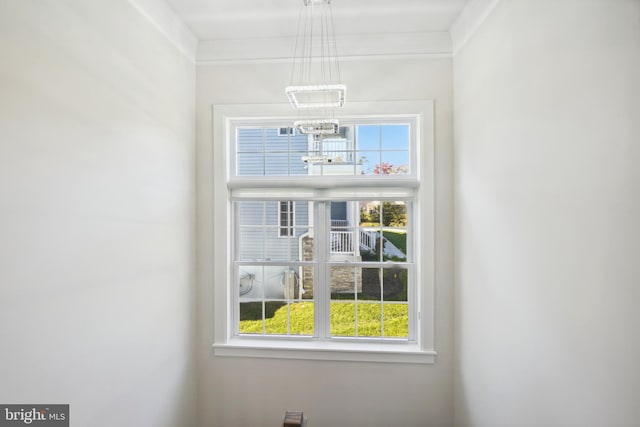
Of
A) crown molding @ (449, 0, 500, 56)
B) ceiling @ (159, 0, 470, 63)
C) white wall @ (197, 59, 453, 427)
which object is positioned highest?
ceiling @ (159, 0, 470, 63)

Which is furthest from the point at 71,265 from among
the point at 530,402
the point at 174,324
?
the point at 530,402

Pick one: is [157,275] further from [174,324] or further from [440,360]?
[440,360]

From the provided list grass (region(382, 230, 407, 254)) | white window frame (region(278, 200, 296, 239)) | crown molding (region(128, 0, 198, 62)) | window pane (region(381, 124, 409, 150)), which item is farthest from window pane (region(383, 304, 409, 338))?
crown molding (region(128, 0, 198, 62))

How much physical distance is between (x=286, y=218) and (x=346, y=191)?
564 mm

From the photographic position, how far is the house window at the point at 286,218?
8.78 ft

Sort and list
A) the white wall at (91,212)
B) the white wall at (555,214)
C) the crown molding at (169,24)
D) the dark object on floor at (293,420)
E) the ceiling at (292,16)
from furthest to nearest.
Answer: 1. the ceiling at (292,16)
2. the crown molding at (169,24)
3. the dark object on floor at (293,420)
4. the white wall at (91,212)
5. the white wall at (555,214)

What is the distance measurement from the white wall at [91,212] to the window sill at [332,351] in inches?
17.9

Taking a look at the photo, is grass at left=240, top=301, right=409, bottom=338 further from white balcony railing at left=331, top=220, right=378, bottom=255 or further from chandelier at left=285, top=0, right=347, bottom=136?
chandelier at left=285, top=0, right=347, bottom=136

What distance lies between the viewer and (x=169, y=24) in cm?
209

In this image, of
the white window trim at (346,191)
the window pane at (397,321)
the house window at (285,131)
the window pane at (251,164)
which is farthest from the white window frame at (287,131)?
the window pane at (397,321)

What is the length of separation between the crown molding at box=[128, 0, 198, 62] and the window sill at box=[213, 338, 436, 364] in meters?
2.29

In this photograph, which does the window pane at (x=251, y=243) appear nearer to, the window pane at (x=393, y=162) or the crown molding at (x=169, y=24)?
the window pane at (x=393, y=162)

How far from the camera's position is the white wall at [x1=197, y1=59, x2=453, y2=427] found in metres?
2.38

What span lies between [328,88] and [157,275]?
5.03ft
